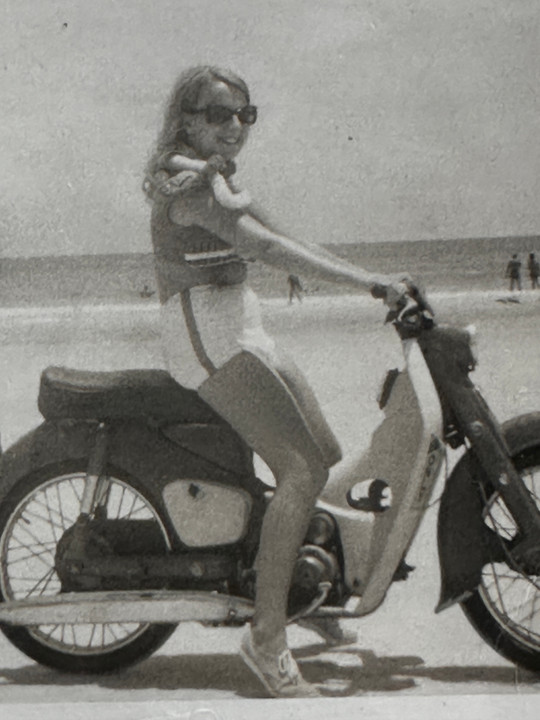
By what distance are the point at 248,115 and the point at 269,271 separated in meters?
0.49

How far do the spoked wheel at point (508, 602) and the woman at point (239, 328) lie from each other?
0.50m

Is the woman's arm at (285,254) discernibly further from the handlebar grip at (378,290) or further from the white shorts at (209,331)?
the white shorts at (209,331)

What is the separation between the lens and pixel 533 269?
2971mm

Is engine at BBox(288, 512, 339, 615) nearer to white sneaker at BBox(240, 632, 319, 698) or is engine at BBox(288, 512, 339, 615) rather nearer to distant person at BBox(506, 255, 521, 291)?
white sneaker at BBox(240, 632, 319, 698)

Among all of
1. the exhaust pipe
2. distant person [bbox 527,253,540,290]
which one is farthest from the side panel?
distant person [bbox 527,253,540,290]

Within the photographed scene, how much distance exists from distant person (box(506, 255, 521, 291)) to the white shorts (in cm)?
102

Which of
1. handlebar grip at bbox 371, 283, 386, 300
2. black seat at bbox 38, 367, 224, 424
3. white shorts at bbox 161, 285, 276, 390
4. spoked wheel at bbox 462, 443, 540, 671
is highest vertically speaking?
handlebar grip at bbox 371, 283, 386, 300

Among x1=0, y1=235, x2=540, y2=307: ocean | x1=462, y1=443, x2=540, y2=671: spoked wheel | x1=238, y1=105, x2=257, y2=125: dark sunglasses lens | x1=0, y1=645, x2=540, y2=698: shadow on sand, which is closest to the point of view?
x1=462, y1=443, x2=540, y2=671: spoked wheel

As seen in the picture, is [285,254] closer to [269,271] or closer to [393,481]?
[269,271]

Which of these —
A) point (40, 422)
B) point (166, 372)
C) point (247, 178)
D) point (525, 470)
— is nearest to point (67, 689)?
point (40, 422)

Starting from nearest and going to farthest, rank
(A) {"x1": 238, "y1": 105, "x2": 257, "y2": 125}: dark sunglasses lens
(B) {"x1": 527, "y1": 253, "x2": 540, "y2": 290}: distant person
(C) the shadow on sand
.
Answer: (C) the shadow on sand < (A) {"x1": 238, "y1": 105, "x2": 257, "y2": 125}: dark sunglasses lens < (B) {"x1": 527, "y1": 253, "x2": 540, "y2": 290}: distant person

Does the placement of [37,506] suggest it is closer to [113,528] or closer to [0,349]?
[113,528]

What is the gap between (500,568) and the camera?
2363 millimetres

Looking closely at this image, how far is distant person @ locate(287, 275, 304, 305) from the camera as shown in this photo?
2.75 meters
